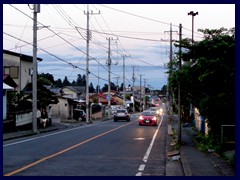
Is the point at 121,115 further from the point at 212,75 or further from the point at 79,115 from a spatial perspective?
the point at 212,75

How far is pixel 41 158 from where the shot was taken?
14.8 m

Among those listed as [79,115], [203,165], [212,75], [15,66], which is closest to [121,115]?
[79,115]

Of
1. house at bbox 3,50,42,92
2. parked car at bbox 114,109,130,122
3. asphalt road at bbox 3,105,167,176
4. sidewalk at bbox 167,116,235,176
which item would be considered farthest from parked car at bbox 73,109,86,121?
sidewalk at bbox 167,116,235,176

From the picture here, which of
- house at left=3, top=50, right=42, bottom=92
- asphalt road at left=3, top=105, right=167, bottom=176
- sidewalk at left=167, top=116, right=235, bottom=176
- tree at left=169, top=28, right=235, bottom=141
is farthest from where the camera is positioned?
house at left=3, top=50, right=42, bottom=92

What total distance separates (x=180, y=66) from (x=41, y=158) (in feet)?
29.3

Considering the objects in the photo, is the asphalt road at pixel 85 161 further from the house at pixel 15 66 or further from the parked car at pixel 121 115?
the parked car at pixel 121 115

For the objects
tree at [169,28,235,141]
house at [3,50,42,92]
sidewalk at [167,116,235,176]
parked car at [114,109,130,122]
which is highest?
house at [3,50,42,92]

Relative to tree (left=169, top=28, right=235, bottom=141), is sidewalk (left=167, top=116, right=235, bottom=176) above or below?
below

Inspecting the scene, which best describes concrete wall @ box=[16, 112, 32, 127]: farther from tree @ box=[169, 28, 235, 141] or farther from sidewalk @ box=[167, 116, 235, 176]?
sidewalk @ box=[167, 116, 235, 176]

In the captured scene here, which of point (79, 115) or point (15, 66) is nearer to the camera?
point (15, 66)

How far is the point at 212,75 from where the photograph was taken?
57.9 ft

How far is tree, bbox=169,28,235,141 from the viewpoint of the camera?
1712 centimetres

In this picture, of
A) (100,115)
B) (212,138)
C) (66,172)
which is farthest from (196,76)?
(100,115)

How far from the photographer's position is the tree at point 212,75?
17.1 meters
